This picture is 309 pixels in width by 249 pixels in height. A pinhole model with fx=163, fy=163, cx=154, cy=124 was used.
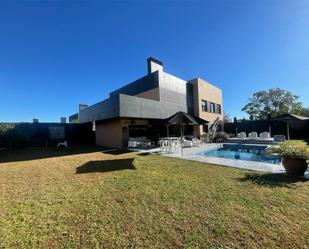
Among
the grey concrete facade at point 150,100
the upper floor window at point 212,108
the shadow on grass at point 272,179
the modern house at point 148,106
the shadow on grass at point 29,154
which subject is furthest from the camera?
the upper floor window at point 212,108

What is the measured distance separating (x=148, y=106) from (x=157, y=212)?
12.2m

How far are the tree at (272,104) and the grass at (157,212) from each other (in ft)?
114

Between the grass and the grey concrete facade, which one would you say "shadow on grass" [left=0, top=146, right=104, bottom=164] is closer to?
the grey concrete facade

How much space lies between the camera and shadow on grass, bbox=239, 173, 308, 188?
4.75m

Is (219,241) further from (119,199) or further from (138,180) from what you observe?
(138,180)

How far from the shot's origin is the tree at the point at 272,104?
3544 centimetres

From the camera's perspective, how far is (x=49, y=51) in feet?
41.1

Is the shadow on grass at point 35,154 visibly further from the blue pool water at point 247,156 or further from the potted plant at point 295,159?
the potted plant at point 295,159

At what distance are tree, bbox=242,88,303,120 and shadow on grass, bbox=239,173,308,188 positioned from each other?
3303 cm

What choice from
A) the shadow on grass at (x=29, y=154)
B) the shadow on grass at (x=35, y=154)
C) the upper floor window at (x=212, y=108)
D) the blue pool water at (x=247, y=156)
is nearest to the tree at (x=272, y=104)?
the upper floor window at (x=212, y=108)

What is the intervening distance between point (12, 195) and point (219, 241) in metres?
5.25

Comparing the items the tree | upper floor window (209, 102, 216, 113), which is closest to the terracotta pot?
upper floor window (209, 102, 216, 113)

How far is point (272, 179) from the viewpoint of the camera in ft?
17.0

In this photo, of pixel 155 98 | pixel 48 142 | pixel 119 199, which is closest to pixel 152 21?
pixel 155 98
